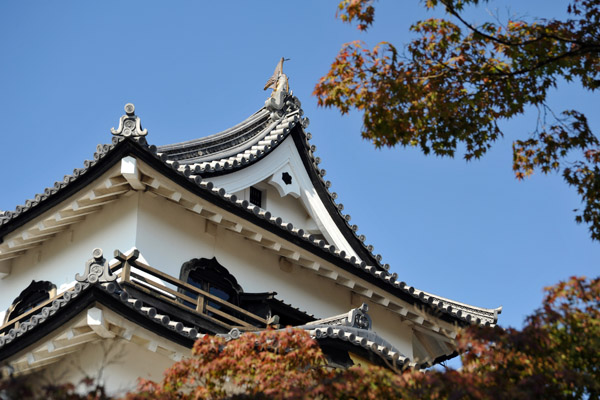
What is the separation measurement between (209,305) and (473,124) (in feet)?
20.3

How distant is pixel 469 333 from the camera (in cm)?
880

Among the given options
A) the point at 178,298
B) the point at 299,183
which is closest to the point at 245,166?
the point at 299,183

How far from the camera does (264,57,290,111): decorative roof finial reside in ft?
63.8

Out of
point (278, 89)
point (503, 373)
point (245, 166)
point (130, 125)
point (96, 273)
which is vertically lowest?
point (503, 373)

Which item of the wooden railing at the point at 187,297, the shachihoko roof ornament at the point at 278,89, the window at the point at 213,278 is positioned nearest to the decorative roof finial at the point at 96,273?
the wooden railing at the point at 187,297

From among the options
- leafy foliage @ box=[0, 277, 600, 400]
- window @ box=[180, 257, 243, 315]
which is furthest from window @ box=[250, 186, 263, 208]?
leafy foliage @ box=[0, 277, 600, 400]

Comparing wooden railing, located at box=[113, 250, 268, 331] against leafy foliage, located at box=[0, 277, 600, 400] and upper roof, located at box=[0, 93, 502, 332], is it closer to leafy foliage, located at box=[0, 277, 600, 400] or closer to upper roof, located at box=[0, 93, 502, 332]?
upper roof, located at box=[0, 93, 502, 332]

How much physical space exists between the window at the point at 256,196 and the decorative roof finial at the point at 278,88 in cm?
241

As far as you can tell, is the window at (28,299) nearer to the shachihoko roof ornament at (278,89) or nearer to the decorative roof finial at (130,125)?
the decorative roof finial at (130,125)

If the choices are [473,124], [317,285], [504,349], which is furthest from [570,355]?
[317,285]

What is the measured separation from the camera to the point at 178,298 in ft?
47.0

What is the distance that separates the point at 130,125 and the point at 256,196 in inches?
180

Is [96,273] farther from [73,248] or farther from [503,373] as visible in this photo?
[503,373]

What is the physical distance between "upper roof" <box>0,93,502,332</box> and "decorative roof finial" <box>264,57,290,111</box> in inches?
2.4
